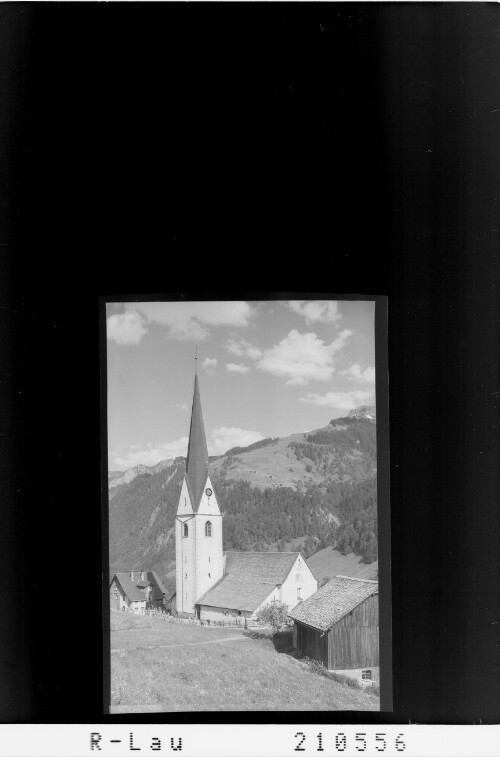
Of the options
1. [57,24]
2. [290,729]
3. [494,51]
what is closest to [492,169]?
→ [494,51]

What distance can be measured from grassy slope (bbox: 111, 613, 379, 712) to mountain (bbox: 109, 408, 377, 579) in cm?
36

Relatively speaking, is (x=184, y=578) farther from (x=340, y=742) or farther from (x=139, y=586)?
(x=340, y=742)

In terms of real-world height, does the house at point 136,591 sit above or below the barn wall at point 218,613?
above

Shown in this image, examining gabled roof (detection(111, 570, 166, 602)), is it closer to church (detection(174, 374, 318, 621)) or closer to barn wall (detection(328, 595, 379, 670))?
church (detection(174, 374, 318, 621))

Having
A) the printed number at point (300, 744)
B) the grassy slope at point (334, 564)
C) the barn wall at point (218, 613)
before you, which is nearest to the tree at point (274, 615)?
the barn wall at point (218, 613)

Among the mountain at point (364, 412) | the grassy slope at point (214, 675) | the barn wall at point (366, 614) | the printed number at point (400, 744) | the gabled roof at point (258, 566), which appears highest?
the mountain at point (364, 412)

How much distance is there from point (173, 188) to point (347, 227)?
0.90m

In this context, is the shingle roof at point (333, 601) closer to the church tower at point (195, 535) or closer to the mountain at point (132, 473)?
the church tower at point (195, 535)

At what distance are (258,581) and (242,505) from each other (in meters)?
0.38

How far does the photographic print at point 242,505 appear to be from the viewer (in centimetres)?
417

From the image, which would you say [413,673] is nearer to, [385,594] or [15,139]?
[385,594]

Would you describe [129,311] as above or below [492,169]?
below

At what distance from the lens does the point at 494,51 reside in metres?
4.36

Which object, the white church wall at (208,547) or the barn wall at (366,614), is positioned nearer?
the white church wall at (208,547)
